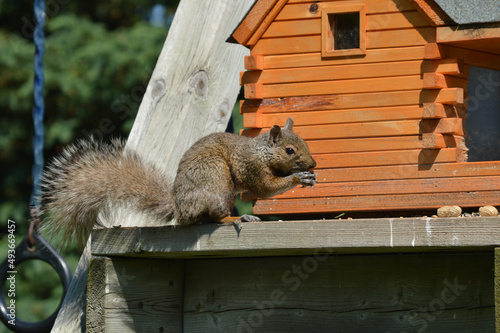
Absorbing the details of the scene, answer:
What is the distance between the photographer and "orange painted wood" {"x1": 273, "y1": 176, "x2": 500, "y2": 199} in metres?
2.63

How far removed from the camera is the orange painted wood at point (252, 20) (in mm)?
2963

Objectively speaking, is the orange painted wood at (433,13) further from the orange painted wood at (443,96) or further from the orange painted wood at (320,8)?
the orange painted wood at (443,96)

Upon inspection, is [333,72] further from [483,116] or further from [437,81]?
[483,116]

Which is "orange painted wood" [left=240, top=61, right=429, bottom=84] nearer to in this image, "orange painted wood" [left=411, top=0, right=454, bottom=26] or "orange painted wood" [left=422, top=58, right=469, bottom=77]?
"orange painted wood" [left=422, top=58, right=469, bottom=77]

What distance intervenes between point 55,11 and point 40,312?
2812 mm

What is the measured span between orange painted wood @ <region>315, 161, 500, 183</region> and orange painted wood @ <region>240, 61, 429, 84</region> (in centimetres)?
33

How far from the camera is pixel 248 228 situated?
231cm

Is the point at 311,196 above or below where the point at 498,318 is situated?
above

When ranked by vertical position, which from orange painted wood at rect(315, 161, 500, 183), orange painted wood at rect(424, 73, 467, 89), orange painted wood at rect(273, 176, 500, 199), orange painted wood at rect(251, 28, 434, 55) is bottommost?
orange painted wood at rect(273, 176, 500, 199)

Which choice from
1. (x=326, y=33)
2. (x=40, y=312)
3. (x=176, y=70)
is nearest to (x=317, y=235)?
(x=326, y=33)

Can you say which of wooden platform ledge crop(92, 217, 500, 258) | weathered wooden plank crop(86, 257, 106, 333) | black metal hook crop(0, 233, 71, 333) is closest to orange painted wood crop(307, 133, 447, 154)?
wooden platform ledge crop(92, 217, 500, 258)

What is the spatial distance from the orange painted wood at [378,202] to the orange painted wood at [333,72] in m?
0.44

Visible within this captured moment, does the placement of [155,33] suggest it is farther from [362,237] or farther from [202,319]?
[362,237]

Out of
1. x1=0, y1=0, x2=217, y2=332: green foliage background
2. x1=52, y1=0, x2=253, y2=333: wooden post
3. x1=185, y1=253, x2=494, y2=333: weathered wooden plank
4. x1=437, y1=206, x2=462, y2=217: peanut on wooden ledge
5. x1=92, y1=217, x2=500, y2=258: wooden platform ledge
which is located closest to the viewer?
x1=92, y1=217, x2=500, y2=258: wooden platform ledge
